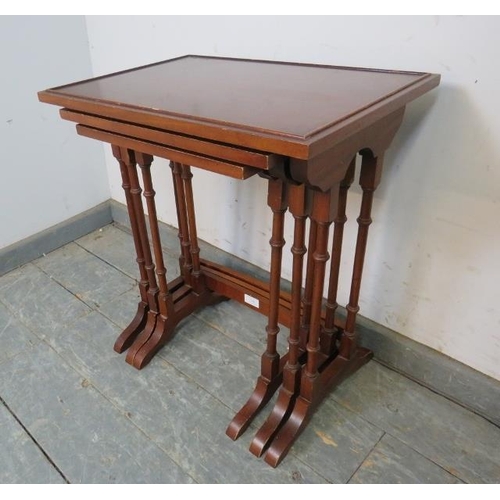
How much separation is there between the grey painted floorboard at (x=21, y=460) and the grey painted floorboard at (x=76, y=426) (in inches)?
0.9

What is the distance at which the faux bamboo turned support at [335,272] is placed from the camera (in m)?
1.16

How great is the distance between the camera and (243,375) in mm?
1531

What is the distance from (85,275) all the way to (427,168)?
4.81 feet

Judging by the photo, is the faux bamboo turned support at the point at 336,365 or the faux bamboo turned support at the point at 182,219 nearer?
the faux bamboo turned support at the point at 336,365

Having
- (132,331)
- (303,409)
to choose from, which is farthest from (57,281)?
(303,409)

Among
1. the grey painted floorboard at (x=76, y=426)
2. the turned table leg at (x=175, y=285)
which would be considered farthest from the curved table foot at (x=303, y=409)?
the turned table leg at (x=175, y=285)

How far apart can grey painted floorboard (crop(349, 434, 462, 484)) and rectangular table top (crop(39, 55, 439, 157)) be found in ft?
2.96

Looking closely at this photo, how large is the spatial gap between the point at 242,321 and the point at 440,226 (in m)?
0.80

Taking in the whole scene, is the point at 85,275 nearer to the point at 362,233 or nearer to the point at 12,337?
the point at 12,337

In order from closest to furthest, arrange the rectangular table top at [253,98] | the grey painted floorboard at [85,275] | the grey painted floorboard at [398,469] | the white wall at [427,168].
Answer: the rectangular table top at [253,98] < the white wall at [427,168] < the grey painted floorboard at [398,469] < the grey painted floorboard at [85,275]

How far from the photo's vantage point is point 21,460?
128cm

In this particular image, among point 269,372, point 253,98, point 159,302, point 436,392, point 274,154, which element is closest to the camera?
point 274,154

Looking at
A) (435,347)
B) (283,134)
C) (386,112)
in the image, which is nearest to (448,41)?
(386,112)

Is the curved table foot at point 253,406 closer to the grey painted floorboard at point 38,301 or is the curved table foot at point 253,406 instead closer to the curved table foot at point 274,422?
the curved table foot at point 274,422
